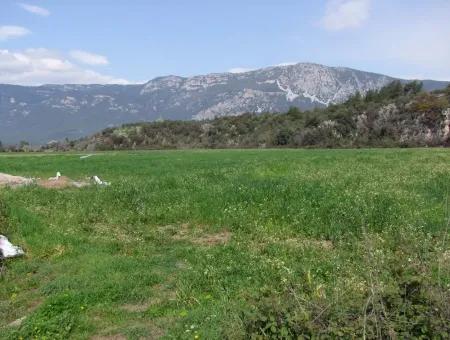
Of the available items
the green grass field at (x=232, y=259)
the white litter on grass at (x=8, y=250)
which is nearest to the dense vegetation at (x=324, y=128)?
the green grass field at (x=232, y=259)

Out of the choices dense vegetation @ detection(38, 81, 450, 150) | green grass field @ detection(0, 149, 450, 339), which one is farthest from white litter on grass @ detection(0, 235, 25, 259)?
dense vegetation @ detection(38, 81, 450, 150)

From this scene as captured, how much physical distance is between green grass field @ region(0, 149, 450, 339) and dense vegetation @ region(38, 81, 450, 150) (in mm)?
41570

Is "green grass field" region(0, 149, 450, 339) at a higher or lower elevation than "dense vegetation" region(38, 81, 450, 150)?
higher

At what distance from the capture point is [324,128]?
67.8m

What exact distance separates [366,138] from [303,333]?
59.8 m

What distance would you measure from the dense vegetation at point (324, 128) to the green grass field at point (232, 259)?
136 feet

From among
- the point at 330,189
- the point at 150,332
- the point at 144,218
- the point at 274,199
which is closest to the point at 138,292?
the point at 150,332

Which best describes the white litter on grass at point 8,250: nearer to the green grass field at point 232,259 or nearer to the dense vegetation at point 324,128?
the green grass field at point 232,259

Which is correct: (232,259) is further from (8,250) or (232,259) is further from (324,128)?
(324,128)

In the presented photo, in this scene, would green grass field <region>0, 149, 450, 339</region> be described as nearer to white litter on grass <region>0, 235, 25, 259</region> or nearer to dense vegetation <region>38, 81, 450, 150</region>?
white litter on grass <region>0, 235, 25, 259</region>

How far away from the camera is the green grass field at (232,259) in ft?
20.9

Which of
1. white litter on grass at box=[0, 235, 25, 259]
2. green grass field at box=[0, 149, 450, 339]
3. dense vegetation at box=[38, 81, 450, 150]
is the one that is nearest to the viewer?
green grass field at box=[0, 149, 450, 339]

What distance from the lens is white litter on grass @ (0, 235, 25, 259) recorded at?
12750mm

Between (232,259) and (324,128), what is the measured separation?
58.2m
